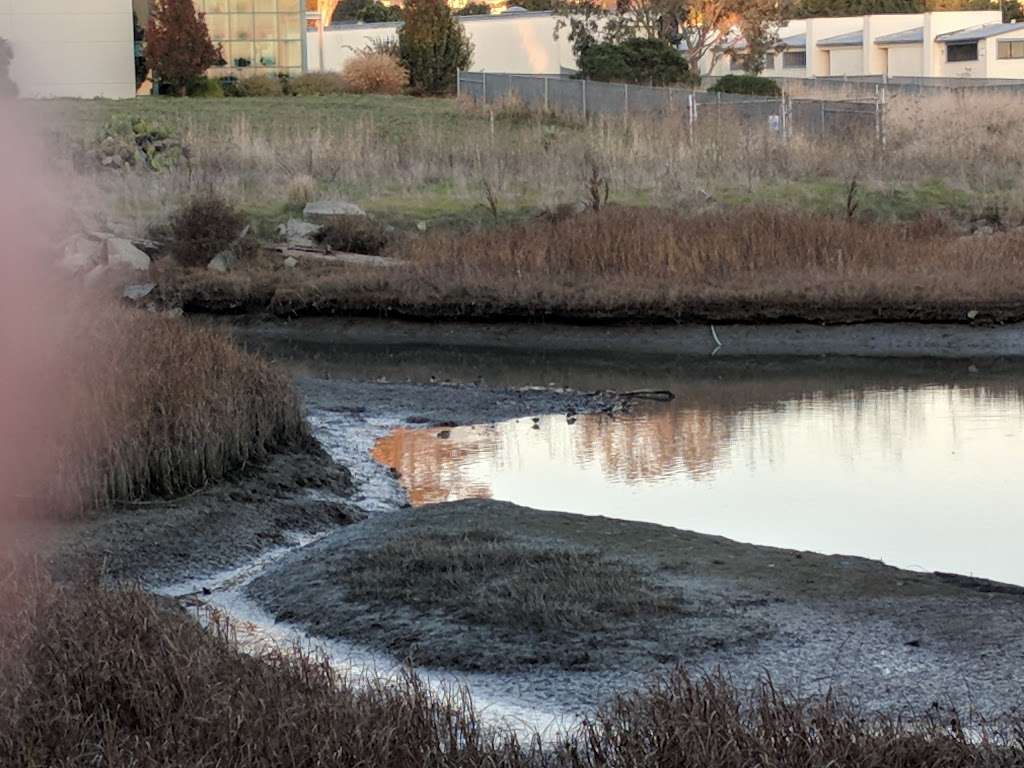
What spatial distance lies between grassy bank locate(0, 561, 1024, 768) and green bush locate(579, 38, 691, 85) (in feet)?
164

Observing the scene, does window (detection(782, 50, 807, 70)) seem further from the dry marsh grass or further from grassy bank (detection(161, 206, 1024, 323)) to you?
the dry marsh grass

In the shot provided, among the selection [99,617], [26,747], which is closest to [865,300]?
[99,617]

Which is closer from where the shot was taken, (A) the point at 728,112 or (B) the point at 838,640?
(B) the point at 838,640

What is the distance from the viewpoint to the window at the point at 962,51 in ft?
267

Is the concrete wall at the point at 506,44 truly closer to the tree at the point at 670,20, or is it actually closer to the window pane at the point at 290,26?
the tree at the point at 670,20

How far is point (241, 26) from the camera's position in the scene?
64000 millimetres

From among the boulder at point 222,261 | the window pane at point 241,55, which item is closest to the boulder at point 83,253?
the boulder at point 222,261

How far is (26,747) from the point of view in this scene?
232 inches

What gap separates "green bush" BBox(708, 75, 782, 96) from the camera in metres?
50.7

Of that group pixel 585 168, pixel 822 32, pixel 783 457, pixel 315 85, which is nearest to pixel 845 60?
pixel 822 32

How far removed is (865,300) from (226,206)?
11082mm

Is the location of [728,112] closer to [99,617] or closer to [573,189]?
[573,189]

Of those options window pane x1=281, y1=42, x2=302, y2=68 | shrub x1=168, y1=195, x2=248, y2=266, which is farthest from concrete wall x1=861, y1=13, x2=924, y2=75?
shrub x1=168, y1=195, x2=248, y2=266

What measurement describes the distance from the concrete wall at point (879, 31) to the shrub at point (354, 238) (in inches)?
2520
